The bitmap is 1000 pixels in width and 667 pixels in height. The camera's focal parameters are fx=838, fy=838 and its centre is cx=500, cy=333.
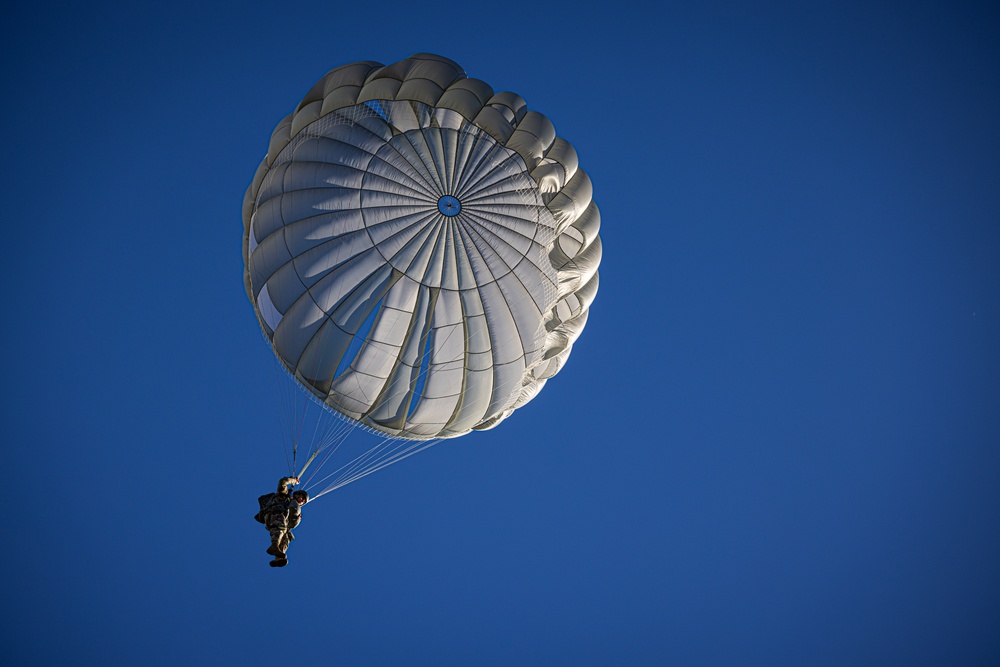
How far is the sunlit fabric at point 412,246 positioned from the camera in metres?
12.5

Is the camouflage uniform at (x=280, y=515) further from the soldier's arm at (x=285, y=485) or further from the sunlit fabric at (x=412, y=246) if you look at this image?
the sunlit fabric at (x=412, y=246)

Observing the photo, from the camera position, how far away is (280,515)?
1202 cm

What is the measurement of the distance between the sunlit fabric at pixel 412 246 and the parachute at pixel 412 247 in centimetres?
2

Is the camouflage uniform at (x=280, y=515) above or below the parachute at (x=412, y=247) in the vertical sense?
below

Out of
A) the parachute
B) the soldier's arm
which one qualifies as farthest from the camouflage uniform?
the parachute

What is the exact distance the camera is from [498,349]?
42.2 ft

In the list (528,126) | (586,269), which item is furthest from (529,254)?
(528,126)

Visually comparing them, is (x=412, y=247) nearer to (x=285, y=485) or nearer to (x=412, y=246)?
(x=412, y=246)

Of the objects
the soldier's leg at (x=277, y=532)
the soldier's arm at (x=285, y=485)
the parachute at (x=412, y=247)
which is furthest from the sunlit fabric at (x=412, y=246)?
the soldier's leg at (x=277, y=532)

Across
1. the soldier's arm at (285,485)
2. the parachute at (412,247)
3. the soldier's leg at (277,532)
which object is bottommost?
the soldier's leg at (277,532)

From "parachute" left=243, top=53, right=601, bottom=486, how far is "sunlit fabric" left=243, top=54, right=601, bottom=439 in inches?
0.8

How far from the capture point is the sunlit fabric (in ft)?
40.9

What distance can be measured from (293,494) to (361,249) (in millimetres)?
3754

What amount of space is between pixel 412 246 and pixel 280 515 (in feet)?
14.4
